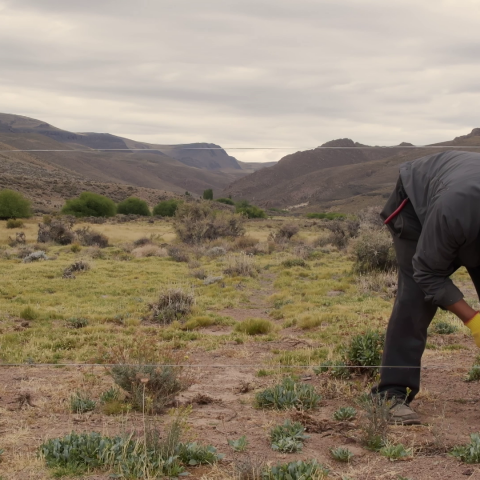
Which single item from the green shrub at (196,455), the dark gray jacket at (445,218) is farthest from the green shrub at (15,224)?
the dark gray jacket at (445,218)

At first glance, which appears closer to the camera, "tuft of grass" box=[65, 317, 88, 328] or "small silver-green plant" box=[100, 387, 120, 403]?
"small silver-green plant" box=[100, 387, 120, 403]

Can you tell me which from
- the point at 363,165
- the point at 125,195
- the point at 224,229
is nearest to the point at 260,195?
the point at 363,165

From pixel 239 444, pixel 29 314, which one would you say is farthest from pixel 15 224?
pixel 239 444

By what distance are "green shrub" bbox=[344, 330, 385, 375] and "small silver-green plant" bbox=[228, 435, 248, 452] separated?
1.97m

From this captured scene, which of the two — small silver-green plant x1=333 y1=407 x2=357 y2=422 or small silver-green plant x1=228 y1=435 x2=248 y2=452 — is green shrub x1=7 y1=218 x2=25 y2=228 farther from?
small silver-green plant x1=228 y1=435 x2=248 y2=452

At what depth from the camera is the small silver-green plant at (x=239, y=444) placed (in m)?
3.71

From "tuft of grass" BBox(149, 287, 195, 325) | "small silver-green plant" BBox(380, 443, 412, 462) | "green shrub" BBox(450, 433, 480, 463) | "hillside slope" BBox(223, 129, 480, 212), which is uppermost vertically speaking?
"hillside slope" BBox(223, 129, 480, 212)

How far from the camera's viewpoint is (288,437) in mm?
3834

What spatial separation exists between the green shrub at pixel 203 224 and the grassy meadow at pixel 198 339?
6.95 meters

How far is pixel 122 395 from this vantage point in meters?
4.90

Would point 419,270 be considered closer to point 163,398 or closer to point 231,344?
point 163,398

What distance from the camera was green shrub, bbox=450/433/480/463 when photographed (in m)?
3.46

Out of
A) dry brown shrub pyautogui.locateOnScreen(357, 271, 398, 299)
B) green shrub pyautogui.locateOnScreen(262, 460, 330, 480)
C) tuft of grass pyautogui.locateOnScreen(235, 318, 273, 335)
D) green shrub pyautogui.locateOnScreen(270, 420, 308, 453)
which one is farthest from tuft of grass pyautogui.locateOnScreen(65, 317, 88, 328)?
green shrub pyautogui.locateOnScreen(262, 460, 330, 480)

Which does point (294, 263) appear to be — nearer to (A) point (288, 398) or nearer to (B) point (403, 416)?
(A) point (288, 398)
